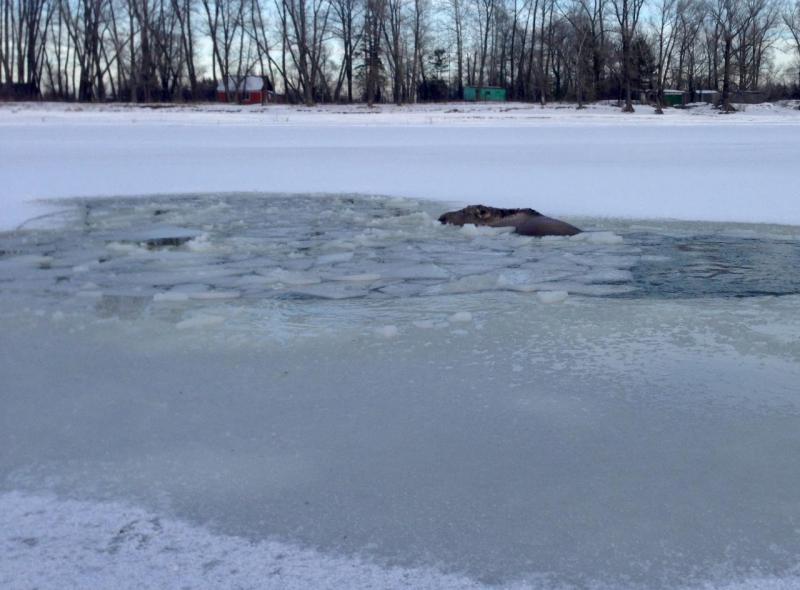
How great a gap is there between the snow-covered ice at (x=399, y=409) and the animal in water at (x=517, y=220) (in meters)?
0.24

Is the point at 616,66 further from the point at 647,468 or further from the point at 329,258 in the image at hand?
the point at 647,468

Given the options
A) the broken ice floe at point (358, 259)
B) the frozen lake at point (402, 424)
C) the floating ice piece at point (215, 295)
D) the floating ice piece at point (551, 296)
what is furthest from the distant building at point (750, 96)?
the floating ice piece at point (215, 295)

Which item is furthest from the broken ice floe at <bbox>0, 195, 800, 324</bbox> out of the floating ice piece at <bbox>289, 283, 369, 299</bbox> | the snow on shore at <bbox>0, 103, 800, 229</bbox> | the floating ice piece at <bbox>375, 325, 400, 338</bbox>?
the snow on shore at <bbox>0, 103, 800, 229</bbox>

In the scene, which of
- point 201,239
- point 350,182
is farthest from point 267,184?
point 201,239

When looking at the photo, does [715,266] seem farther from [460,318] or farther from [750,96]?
[750,96]

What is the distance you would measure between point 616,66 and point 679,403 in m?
40.6

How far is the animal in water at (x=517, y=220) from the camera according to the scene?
660 centimetres

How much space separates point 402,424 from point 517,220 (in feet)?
14.6

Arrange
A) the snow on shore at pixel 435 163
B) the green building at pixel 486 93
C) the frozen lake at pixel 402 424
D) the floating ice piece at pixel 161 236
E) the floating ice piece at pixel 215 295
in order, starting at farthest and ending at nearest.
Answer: the green building at pixel 486 93 < the snow on shore at pixel 435 163 < the floating ice piece at pixel 161 236 < the floating ice piece at pixel 215 295 < the frozen lake at pixel 402 424

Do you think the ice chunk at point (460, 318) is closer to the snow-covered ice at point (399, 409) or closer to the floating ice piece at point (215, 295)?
the snow-covered ice at point (399, 409)

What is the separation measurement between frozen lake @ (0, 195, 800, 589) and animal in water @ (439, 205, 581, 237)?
4.35 ft

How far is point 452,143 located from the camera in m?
16.8

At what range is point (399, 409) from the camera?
9.32ft

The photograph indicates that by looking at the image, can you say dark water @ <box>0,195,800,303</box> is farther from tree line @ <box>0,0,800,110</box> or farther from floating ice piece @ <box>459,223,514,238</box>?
tree line @ <box>0,0,800,110</box>
